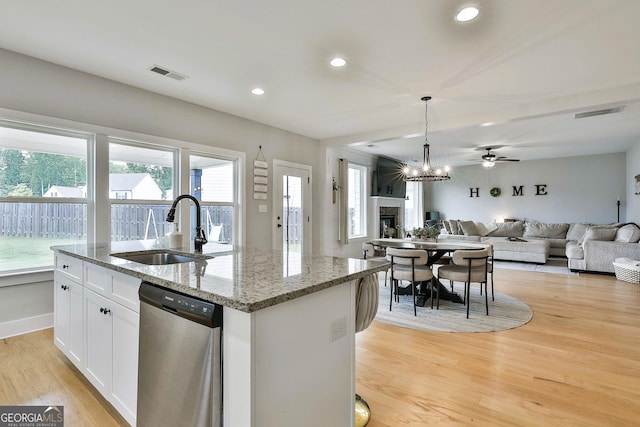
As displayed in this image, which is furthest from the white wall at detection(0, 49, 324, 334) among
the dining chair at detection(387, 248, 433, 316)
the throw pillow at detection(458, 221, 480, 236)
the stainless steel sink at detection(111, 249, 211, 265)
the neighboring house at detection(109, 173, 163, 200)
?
the throw pillow at detection(458, 221, 480, 236)

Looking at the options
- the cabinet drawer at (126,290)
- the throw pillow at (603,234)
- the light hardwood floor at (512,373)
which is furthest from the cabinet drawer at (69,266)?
the throw pillow at (603,234)

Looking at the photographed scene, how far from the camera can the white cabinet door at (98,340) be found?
1803 mm

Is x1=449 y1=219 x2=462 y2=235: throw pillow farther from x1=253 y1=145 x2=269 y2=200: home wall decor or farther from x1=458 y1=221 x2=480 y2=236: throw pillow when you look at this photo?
x1=253 y1=145 x2=269 y2=200: home wall decor

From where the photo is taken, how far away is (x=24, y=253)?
3129 millimetres

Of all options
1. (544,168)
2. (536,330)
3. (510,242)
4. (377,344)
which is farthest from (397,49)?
(544,168)

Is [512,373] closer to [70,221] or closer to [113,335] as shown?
[113,335]

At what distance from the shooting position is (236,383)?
1.14 meters

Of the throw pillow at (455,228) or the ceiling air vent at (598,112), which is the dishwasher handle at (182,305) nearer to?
the ceiling air vent at (598,112)

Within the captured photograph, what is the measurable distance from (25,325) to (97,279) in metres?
1.97

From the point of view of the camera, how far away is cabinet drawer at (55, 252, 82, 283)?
219cm

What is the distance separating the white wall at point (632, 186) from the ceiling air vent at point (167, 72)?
828 centimetres

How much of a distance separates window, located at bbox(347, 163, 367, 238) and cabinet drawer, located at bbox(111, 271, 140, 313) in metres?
5.87

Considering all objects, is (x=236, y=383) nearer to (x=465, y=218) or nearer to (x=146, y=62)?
(x=146, y=62)

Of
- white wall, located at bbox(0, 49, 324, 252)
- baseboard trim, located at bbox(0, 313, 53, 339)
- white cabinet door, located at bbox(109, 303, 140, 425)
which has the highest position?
white wall, located at bbox(0, 49, 324, 252)
